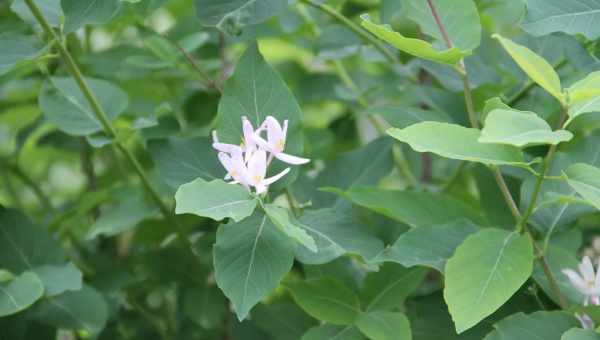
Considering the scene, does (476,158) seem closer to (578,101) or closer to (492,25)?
(578,101)

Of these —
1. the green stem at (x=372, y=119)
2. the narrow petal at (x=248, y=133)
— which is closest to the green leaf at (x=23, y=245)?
the narrow petal at (x=248, y=133)

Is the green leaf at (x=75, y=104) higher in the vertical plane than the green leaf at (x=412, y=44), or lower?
lower

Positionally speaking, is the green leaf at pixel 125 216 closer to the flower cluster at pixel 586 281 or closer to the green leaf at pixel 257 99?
the green leaf at pixel 257 99

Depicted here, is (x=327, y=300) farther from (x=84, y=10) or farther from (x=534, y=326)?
(x=84, y=10)

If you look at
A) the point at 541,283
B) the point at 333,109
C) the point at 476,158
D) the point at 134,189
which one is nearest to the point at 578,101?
the point at 476,158

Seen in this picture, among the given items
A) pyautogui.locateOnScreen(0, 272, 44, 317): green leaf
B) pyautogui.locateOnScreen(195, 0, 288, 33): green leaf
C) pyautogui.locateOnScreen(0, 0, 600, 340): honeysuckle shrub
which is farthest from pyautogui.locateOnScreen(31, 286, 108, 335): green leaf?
pyautogui.locateOnScreen(195, 0, 288, 33): green leaf

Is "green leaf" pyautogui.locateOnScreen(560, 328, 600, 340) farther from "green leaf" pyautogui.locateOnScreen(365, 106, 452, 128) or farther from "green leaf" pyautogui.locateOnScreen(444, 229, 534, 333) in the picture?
"green leaf" pyautogui.locateOnScreen(365, 106, 452, 128)

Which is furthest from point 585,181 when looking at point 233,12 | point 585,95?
point 233,12
